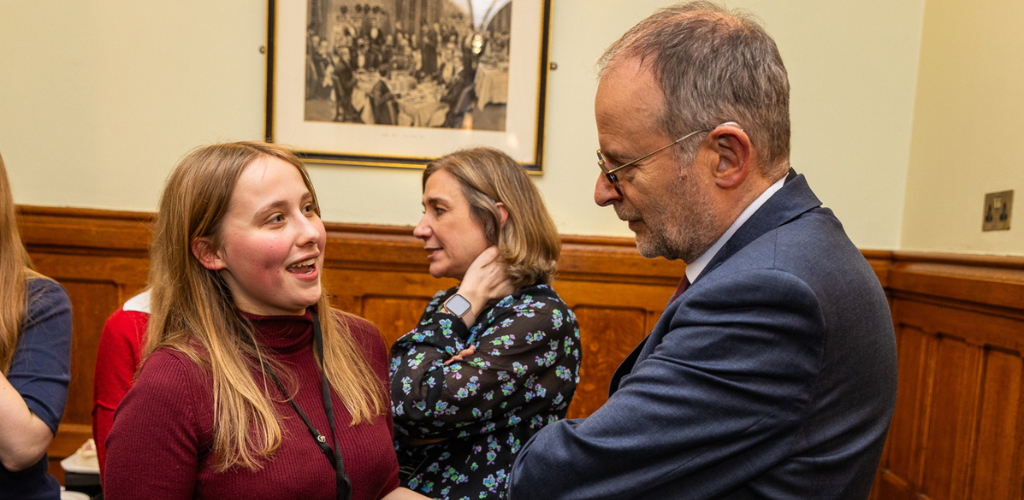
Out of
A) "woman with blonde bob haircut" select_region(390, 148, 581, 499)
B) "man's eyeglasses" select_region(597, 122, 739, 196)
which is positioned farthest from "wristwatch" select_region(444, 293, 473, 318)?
"man's eyeglasses" select_region(597, 122, 739, 196)

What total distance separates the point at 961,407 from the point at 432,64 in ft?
7.54

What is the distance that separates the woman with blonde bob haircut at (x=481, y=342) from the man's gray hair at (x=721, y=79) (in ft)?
2.56

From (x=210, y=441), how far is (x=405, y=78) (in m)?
1.93

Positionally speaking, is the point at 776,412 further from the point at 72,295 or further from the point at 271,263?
the point at 72,295

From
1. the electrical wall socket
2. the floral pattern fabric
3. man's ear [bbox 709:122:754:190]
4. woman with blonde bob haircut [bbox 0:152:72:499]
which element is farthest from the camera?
the electrical wall socket

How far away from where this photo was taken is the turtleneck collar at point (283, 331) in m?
1.30

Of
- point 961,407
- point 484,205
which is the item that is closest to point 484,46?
point 484,205

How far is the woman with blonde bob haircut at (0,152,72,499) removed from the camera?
1419mm

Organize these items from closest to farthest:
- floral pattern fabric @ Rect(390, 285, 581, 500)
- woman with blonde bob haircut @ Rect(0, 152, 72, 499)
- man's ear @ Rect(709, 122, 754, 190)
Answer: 1. man's ear @ Rect(709, 122, 754, 190)
2. woman with blonde bob haircut @ Rect(0, 152, 72, 499)
3. floral pattern fabric @ Rect(390, 285, 581, 500)

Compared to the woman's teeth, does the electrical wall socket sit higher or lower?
higher

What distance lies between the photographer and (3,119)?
109 inches

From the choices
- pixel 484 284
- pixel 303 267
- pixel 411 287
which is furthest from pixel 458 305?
pixel 411 287

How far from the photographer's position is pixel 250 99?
2805 mm

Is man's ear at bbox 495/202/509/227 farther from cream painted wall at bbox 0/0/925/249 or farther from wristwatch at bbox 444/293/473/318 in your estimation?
cream painted wall at bbox 0/0/925/249
